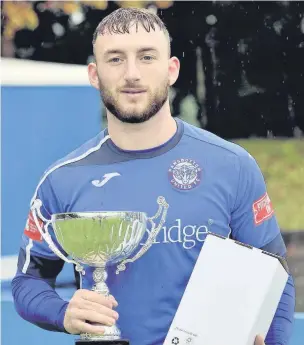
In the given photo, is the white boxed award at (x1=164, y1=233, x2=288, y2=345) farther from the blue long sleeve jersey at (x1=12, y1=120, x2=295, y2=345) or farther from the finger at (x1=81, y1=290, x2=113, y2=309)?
the finger at (x1=81, y1=290, x2=113, y2=309)

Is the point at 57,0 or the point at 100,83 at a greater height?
the point at 57,0

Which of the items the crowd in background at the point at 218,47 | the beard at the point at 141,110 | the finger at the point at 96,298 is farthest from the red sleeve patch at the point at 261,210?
the crowd in background at the point at 218,47

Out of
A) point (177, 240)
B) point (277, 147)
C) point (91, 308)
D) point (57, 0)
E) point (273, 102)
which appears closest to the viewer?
point (91, 308)

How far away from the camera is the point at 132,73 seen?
2863 mm

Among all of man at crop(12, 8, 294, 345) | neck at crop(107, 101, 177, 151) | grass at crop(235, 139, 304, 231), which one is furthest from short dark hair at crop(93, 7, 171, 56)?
grass at crop(235, 139, 304, 231)

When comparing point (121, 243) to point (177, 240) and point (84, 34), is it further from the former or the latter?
point (84, 34)

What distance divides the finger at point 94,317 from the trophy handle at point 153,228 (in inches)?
8.1

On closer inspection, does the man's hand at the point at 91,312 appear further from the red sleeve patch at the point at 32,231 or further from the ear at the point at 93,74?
the ear at the point at 93,74

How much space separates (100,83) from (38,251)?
18.8 inches

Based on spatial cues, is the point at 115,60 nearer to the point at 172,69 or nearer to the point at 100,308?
the point at 172,69

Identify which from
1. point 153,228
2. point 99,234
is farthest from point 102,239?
point 153,228

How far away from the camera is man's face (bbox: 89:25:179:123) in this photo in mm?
2875

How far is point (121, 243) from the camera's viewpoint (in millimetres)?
2818

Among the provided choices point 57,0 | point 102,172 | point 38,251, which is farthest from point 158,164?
point 57,0
